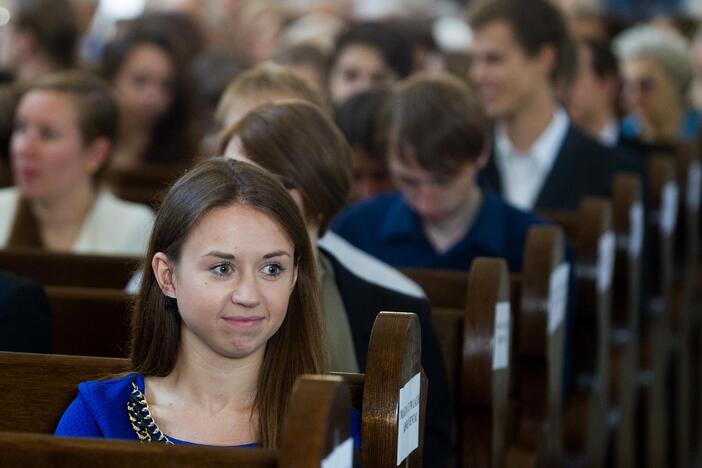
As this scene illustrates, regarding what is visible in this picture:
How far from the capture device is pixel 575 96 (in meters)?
5.04

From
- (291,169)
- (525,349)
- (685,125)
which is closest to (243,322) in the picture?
(291,169)

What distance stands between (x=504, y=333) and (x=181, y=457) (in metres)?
1.09

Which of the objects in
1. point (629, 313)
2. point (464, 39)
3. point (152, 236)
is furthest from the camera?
point (464, 39)

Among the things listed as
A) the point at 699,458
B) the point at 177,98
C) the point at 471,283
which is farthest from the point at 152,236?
the point at 699,458

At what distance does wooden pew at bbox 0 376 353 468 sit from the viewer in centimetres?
133

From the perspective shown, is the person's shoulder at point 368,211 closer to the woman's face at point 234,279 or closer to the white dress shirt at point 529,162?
the white dress shirt at point 529,162

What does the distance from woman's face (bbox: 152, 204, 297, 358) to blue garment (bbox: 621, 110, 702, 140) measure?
4154 mm

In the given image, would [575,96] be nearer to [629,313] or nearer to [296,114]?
[629,313]

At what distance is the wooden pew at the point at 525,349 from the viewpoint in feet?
7.95

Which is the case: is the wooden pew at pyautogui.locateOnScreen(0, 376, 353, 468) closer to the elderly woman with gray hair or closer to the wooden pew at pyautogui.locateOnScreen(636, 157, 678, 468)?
the wooden pew at pyautogui.locateOnScreen(636, 157, 678, 468)

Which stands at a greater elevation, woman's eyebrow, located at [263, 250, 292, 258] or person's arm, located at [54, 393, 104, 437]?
woman's eyebrow, located at [263, 250, 292, 258]

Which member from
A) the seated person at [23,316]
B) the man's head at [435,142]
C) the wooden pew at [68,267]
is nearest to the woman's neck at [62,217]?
the wooden pew at [68,267]

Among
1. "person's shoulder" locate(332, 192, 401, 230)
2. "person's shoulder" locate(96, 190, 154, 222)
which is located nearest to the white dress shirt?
"person's shoulder" locate(332, 192, 401, 230)

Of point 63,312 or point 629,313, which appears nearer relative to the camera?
point 63,312
